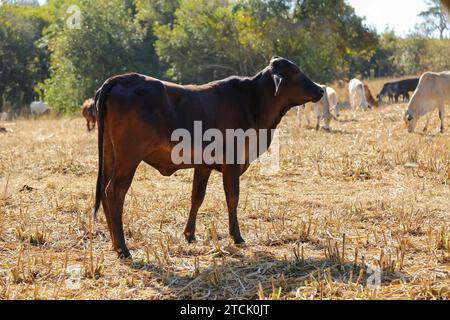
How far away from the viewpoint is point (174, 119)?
556cm

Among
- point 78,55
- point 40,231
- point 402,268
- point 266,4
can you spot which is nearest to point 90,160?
point 40,231

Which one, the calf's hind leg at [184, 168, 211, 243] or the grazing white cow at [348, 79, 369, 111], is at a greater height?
the grazing white cow at [348, 79, 369, 111]

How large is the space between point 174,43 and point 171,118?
26.4m

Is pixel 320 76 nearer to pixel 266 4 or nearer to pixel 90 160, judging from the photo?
pixel 266 4

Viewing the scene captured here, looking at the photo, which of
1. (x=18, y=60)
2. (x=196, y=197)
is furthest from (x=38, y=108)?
(x=196, y=197)

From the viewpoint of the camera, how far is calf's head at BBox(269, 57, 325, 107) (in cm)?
630

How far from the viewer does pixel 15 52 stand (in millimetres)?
35906

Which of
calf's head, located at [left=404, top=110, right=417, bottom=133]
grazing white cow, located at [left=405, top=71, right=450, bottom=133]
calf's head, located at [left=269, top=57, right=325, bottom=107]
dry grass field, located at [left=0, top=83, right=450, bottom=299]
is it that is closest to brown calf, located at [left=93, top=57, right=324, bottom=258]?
calf's head, located at [left=269, top=57, right=325, bottom=107]

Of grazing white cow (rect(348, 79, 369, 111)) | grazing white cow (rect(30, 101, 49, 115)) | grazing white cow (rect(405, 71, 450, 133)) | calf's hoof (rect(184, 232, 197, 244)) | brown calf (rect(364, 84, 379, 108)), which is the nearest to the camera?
calf's hoof (rect(184, 232, 197, 244))

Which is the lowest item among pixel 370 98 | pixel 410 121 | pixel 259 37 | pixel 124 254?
pixel 124 254

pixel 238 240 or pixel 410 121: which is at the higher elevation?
pixel 410 121

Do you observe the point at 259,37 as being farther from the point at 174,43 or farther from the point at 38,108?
the point at 38,108

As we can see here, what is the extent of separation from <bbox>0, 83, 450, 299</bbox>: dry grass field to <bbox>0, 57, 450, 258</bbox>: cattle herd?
49 cm

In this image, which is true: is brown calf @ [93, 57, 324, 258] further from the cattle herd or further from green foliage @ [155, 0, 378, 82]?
green foliage @ [155, 0, 378, 82]
